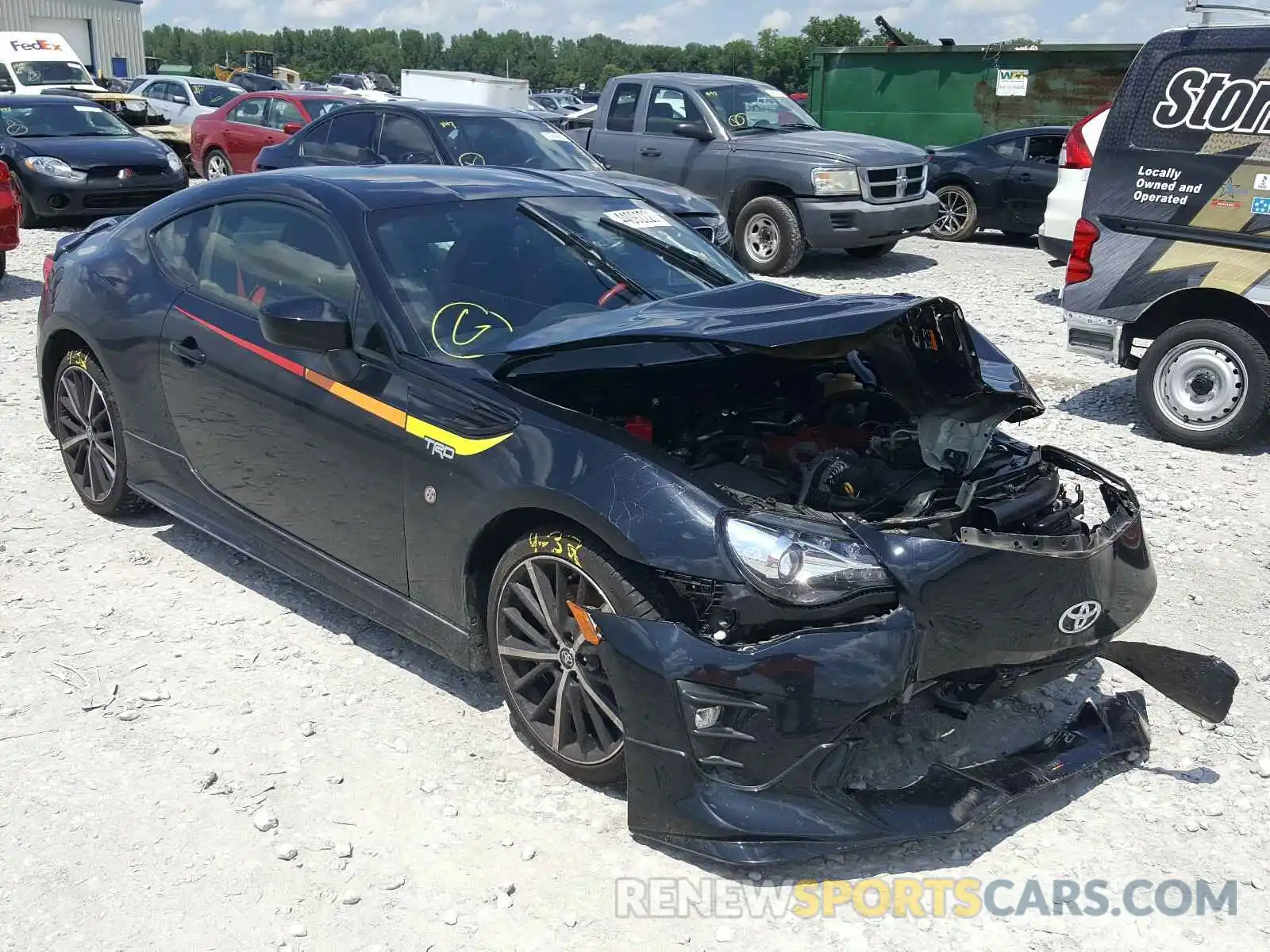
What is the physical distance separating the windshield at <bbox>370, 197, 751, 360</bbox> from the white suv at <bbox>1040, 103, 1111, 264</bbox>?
18.2ft

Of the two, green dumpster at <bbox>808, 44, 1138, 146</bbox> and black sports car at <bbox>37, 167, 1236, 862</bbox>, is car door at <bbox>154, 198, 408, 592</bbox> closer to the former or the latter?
black sports car at <bbox>37, 167, 1236, 862</bbox>

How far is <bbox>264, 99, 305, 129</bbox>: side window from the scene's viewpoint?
1578 cm

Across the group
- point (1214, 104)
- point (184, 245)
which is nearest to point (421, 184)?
point (184, 245)

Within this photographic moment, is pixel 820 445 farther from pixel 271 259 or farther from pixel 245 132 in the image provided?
pixel 245 132

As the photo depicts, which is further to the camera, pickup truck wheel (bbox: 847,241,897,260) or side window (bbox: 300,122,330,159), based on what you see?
pickup truck wheel (bbox: 847,241,897,260)

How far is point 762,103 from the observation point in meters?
12.7

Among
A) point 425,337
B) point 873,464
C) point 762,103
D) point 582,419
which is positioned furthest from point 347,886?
point 762,103

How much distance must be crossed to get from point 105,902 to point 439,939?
2.76 feet

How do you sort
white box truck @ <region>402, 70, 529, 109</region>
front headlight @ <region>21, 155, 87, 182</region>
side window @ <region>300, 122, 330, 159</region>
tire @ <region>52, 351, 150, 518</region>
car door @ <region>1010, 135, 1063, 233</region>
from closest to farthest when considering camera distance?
tire @ <region>52, 351, 150, 518</region> → side window @ <region>300, 122, 330, 159</region> → front headlight @ <region>21, 155, 87, 182</region> → car door @ <region>1010, 135, 1063, 233</region> → white box truck @ <region>402, 70, 529, 109</region>

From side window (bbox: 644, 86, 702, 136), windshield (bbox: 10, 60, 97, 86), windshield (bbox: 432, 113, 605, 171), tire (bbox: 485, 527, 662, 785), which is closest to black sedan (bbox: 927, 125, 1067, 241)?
side window (bbox: 644, 86, 702, 136)

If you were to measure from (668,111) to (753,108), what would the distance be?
3.05ft

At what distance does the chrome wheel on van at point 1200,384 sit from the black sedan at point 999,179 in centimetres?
699

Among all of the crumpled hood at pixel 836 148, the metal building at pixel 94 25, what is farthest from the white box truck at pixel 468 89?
the metal building at pixel 94 25

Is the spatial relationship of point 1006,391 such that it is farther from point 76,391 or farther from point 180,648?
A: point 76,391
